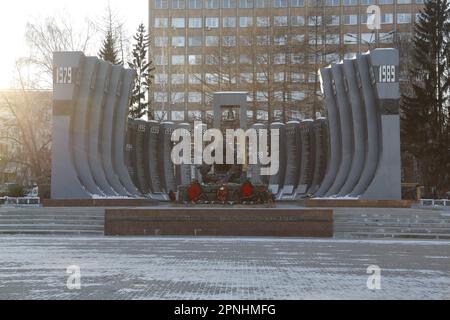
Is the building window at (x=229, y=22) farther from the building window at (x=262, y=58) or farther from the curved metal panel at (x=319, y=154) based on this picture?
the curved metal panel at (x=319, y=154)

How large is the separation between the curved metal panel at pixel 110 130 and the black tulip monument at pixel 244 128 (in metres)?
0.05

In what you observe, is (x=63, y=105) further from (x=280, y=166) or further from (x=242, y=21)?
(x=242, y=21)

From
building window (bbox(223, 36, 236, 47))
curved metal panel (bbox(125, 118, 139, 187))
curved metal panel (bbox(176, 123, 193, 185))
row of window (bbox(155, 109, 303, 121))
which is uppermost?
building window (bbox(223, 36, 236, 47))

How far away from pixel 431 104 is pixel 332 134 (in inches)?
662

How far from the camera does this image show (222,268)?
37.9 feet

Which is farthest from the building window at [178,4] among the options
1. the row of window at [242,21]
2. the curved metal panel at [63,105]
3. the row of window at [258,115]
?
the curved metal panel at [63,105]

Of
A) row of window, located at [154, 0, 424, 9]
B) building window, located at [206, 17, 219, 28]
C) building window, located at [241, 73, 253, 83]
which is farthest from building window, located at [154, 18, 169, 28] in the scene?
building window, located at [241, 73, 253, 83]

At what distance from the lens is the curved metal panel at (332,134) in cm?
3241

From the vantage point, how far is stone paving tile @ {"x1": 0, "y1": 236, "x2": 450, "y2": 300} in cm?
877

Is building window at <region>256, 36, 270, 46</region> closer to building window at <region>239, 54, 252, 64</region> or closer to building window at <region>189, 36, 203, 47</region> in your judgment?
building window at <region>239, 54, 252, 64</region>

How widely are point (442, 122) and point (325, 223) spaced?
30.9m

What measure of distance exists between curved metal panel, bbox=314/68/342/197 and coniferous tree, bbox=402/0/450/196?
566 inches

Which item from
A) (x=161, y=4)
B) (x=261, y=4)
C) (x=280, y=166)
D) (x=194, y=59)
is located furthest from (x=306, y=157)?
(x=161, y=4)

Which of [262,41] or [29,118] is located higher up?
[262,41]
